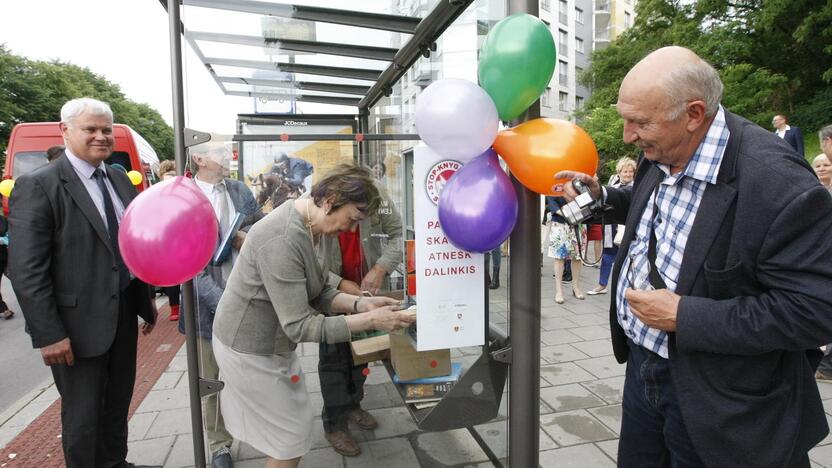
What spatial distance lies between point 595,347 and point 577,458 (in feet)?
6.93

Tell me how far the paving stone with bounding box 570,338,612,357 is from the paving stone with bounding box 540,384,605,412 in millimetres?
842

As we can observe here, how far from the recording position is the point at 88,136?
264cm

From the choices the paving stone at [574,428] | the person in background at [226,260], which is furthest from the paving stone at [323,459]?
the paving stone at [574,428]

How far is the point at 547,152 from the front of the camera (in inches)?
70.7

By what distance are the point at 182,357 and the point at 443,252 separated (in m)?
4.07

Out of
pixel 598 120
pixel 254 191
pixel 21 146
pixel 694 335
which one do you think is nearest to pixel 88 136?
pixel 254 191

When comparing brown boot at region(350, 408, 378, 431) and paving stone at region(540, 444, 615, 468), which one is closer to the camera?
brown boot at region(350, 408, 378, 431)

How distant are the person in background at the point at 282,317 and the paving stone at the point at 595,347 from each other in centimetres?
323

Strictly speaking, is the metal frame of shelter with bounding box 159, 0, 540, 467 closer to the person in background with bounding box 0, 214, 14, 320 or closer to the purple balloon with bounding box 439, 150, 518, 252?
the purple balloon with bounding box 439, 150, 518, 252

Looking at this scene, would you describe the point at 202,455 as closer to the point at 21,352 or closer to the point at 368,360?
the point at 368,360

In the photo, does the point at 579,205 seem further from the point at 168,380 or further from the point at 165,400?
the point at 168,380

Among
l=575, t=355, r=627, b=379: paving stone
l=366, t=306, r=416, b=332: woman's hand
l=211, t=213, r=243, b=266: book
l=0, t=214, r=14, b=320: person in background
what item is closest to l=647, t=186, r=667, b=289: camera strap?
l=366, t=306, r=416, b=332: woman's hand

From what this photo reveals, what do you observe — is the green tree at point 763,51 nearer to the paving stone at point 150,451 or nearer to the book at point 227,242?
the book at point 227,242

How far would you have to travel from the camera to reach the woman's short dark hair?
2094mm
